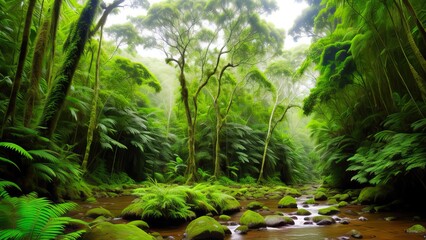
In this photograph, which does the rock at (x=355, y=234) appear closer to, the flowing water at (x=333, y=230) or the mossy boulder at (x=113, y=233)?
the flowing water at (x=333, y=230)

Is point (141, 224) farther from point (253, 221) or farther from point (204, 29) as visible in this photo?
point (204, 29)

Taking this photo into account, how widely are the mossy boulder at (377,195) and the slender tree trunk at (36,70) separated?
788 centimetres

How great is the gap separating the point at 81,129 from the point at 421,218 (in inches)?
420

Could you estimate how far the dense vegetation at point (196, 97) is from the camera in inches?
185

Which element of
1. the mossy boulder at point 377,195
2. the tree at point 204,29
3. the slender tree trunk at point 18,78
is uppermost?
the tree at point 204,29

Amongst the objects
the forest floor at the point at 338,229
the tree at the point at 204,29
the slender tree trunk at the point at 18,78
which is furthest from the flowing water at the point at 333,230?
the tree at the point at 204,29

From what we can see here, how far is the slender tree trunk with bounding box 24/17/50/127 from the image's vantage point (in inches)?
189

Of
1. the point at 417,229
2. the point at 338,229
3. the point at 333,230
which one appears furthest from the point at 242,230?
the point at 417,229

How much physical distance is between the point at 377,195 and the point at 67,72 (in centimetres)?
758

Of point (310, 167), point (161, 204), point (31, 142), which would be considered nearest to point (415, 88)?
point (161, 204)

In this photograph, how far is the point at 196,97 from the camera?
12.3 meters

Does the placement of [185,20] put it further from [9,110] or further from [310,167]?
[310,167]

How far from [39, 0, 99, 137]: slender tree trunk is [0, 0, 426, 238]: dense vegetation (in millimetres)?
23

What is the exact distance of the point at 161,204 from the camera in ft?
14.8
